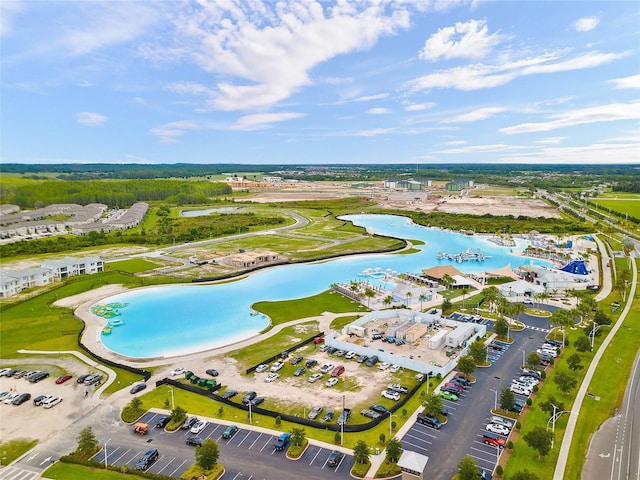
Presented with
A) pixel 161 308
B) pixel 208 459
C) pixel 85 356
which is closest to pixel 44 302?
pixel 161 308

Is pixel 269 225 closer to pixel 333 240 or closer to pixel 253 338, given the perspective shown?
pixel 333 240

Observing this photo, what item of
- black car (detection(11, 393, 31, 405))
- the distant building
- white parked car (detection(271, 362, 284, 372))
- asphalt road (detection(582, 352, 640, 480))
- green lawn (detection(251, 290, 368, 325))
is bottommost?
asphalt road (detection(582, 352, 640, 480))

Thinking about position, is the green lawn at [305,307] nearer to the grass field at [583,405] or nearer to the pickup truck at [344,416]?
the pickup truck at [344,416]

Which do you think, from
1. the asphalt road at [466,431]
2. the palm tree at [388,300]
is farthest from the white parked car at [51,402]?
the palm tree at [388,300]

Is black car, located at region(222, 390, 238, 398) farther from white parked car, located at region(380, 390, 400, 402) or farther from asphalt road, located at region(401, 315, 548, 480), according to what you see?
asphalt road, located at region(401, 315, 548, 480)

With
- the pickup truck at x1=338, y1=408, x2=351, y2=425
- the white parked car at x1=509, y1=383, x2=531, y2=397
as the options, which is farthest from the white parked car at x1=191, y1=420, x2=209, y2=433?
the white parked car at x1=509, y1=383, x2=531, y2=397

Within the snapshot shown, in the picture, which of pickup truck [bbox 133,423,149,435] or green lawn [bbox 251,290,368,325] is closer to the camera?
pickup truck [bbox 133,423,149,435]
